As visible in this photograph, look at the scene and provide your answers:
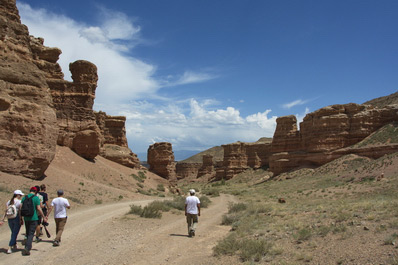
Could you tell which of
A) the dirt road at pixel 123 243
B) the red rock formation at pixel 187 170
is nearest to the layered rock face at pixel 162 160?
the dirt road at pixel 123 243

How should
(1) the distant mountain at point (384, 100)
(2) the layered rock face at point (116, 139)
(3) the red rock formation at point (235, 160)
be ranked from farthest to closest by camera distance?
(1) the distant mountain at point (384, 100) < (3) the red rock formation at point (235, 160) < (2) the layered rock face at point (116, 139)

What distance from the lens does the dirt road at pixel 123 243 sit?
25.9ft

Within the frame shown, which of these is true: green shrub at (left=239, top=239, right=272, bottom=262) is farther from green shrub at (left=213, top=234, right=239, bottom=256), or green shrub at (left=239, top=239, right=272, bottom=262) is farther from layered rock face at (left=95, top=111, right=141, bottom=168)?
layered rock face at (left=95, top=111, right=141, bottom=168)

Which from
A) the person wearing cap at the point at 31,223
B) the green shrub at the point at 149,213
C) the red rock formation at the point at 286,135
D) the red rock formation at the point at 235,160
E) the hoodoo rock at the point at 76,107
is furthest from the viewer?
the red rock formation at the point at 235,160

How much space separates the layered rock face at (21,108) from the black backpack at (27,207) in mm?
11350

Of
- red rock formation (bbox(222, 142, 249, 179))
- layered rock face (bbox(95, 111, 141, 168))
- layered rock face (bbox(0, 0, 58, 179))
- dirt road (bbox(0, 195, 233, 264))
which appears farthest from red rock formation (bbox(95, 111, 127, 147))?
dirt road (bbox(0, 195, 233, 264))

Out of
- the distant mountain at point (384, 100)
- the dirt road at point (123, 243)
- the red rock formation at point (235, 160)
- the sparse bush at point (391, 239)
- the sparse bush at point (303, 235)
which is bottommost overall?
the dirt road at point (123, 243)

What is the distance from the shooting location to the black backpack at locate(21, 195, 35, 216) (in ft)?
27.3

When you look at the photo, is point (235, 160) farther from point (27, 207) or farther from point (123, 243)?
point (27, 207)

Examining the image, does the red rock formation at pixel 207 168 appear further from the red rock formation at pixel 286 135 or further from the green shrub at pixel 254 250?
the green shrub at pixel 254 250

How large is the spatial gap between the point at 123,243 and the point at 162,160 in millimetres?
39882

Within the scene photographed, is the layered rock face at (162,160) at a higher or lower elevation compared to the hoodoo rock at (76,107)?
lower

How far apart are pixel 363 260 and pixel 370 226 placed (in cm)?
271

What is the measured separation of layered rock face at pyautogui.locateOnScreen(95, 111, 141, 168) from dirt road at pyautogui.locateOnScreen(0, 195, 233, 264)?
27.6m
